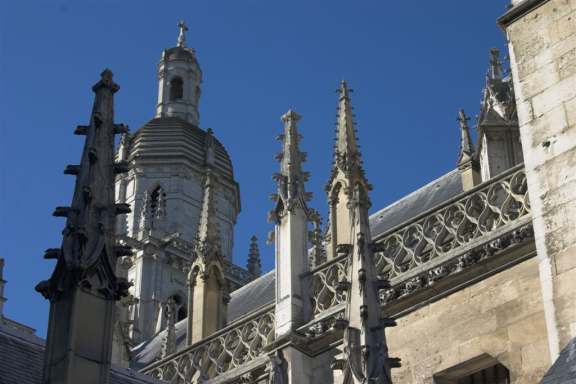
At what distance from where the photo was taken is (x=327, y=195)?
1664 centimetres

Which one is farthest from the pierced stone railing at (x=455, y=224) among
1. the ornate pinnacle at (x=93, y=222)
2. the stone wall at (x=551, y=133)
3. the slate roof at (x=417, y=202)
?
the ornate pinnacle at (x=93, y=222)

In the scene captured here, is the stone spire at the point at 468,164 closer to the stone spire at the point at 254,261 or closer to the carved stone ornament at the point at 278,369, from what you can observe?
the carved stone ornament at the point at 278,369

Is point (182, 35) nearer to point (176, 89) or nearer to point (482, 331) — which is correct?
point (176, 89)

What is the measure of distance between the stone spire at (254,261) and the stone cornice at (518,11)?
83.8ft

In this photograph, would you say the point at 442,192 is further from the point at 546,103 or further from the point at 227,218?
the point at 227,218

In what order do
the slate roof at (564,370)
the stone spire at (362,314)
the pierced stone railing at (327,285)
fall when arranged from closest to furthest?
the slate roof at (564,370) < the stone spire at (362,314) < the pierced stone railing at (327,285)

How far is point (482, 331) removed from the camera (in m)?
13.0

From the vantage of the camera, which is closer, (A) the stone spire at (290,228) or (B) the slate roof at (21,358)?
(B) the slate roof at (21,358)

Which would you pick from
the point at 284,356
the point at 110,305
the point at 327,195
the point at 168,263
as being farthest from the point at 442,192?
the point at 168,263

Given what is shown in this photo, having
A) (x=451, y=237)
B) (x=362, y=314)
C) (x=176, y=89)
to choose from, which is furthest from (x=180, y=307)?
(x=362, y=314)

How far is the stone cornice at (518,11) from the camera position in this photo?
411 inches

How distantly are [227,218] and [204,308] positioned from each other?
18.1 meters

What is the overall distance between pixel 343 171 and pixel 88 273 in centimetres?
821

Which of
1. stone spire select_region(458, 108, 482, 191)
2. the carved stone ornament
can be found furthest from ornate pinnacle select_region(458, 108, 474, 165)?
the carved stone ornament
